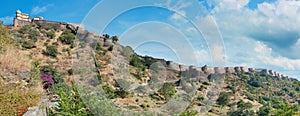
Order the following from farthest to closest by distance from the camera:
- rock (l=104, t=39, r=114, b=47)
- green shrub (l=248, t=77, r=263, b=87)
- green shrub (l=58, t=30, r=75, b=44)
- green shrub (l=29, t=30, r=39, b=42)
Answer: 1. green shrub (l=248, t=77, r=263, b=87)
2. rock (l=104, t=39, r=114, b=47)
3. green shrub (l=58, t=30, r=75, b=44)
4. green shrub (l=29, t=30, r=39, b=42)

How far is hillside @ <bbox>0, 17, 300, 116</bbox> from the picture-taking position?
19.6ft

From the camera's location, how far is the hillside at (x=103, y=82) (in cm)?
598

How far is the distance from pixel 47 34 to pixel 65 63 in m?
7.92

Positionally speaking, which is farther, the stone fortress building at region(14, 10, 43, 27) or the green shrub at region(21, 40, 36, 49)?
the stone fortress building at region(14, 10, 43, 27)

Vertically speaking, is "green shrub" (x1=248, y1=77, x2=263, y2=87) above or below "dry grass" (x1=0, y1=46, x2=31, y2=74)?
below

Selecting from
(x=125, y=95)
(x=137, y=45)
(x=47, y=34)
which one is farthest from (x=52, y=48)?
(x=137, y=45)

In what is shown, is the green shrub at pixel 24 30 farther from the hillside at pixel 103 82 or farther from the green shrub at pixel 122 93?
the green shrub at pixel 122 93

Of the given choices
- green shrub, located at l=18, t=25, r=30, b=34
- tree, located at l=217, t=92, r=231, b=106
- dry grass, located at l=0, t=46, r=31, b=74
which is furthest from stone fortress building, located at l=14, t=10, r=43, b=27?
dry grass, located at l=0, t=46, r=31, b=74

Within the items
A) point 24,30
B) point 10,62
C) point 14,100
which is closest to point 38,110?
point 14,100

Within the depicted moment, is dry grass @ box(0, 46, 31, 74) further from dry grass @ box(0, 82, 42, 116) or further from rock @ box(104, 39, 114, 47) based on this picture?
rock @ box(104, 39, 114, 47)

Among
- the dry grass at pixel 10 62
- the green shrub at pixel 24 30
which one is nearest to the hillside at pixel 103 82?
the dry grass at pixel 10 62

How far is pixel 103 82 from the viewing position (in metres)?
16.5

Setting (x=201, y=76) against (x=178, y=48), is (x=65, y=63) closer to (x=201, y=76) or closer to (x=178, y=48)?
(x=201, y=76)

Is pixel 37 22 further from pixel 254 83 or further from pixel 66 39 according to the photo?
pixel 254 83
